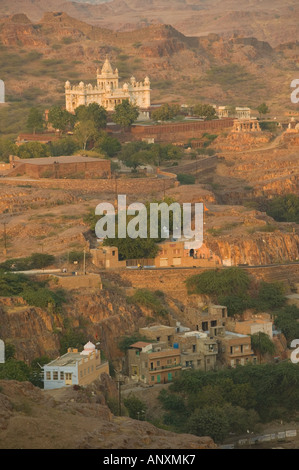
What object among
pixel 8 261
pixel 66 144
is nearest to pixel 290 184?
pixel 66 144

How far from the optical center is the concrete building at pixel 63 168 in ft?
293

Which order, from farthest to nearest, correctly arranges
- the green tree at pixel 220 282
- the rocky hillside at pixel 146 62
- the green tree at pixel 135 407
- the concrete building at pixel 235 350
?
the rocky hillside at pixel 146 62 < the green tree at pixel 220 282 < the concrete building at pixel 235 350 < the green tree at pixel 135 407

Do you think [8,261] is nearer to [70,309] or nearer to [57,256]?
[57,256]

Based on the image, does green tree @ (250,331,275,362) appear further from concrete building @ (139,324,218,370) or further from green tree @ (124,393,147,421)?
green tree @ (124,393,147,421)

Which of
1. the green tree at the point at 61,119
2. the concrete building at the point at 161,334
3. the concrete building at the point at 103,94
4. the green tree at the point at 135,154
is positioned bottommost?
the concrete building at the point at 161,334

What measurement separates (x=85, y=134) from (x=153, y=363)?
43.9m

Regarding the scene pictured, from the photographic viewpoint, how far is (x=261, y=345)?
61.2 metres

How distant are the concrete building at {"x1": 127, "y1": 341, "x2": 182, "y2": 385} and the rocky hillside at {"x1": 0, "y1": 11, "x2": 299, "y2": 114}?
77.5 metres

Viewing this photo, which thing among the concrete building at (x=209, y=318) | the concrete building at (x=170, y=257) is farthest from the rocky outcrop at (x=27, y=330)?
the concrete building at (x=170, y=257)

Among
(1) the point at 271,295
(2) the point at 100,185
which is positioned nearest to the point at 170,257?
(1) the point at 271,295

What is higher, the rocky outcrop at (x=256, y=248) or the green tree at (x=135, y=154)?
the green tree at (x=135, y=154)

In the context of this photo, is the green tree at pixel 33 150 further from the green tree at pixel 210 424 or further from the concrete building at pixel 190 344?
the green tree at pixel 210 424

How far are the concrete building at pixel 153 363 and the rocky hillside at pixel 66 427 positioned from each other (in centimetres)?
892

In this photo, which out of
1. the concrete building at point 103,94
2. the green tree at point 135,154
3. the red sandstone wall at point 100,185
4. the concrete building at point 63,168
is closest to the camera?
the red sandstone wall at point 100,185
